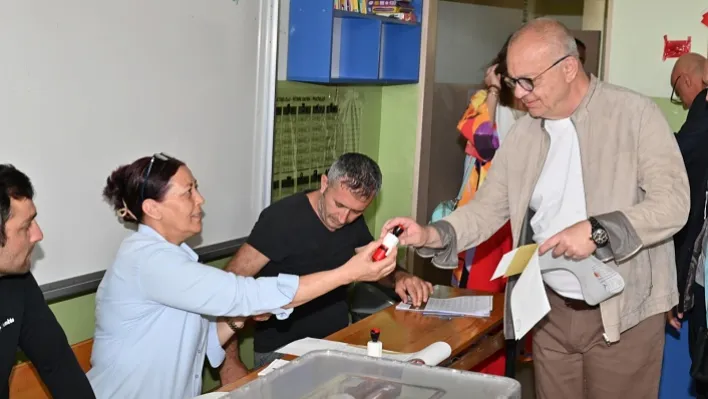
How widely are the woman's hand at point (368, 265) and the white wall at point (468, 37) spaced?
8.24 feet

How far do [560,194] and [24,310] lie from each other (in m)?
1.66

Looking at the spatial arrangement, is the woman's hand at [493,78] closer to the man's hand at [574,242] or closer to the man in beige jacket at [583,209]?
the man in beige jacket at [583,209]

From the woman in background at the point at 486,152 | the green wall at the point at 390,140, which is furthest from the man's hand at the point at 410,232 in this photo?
the green wall at the point at 390,140

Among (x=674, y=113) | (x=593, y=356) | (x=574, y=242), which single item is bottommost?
(x=593, y=356)

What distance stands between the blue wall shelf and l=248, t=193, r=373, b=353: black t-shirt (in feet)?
2.55

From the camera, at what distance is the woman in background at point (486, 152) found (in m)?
4.22


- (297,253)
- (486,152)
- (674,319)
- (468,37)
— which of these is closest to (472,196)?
(486,152)

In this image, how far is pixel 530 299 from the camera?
92.4 inches

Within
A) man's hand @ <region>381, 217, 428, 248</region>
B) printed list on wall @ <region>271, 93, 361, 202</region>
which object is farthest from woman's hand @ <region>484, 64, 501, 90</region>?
man's hand @ <region>381, 217, 428, 248</region>

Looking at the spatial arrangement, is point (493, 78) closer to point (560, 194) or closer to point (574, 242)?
point (560, 194)

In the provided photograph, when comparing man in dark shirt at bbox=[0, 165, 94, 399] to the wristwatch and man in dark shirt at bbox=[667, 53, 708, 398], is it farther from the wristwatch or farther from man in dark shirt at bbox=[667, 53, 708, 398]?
man in dark shirt at bbox=[667, 53, 708, 398]

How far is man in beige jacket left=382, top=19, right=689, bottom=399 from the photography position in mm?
2477

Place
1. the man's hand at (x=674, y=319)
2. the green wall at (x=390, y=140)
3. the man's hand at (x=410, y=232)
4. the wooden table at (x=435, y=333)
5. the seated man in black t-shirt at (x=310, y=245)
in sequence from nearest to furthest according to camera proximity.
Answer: the man's hand at (x=410, y=232)
the wooden table at (x=435, y=333)
the seated man in black t-shirt at (x=310, y=245)
the man's hand at (x=674, y=319)
the green wall at (x=390, y=140)

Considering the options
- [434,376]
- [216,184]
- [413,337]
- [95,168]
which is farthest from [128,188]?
[434,376]
